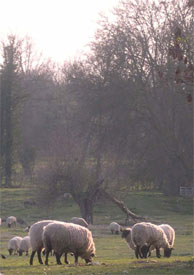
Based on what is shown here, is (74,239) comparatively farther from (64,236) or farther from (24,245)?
(24,245)

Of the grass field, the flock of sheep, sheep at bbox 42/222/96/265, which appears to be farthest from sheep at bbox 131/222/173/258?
the grass field

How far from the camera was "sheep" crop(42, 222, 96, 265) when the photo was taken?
17016mm

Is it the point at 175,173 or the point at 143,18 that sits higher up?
the point at 143,18

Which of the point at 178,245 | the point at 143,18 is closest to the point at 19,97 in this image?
the point at 143,18

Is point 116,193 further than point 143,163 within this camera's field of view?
No

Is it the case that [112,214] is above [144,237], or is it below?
below

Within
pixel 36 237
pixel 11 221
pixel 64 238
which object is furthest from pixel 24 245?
pixel 11 221

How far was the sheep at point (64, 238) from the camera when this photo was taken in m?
17.0

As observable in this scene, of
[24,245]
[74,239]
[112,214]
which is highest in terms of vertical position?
[74,239]

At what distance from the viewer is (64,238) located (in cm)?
1705

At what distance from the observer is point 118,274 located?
525 inches

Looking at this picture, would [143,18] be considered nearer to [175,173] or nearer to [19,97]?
[175,173]

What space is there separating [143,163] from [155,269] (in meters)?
34.2

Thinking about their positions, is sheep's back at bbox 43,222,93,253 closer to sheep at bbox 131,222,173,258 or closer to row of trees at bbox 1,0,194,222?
sheep at bbox 131,222,173,258
